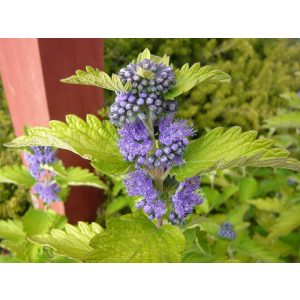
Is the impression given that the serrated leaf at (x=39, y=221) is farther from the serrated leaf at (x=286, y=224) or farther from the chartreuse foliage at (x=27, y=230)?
the serrated leaf at (x=286, y=224)

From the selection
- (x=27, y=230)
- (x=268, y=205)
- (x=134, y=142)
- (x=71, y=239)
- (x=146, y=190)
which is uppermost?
(x=134, y=142)

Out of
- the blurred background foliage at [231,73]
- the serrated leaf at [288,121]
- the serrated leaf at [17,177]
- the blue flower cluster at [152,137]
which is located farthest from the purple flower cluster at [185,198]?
the blurred background foliage at [231,73]

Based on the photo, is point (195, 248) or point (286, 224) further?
point (286, 224)

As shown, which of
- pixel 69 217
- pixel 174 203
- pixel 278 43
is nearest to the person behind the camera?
pixel 174 203

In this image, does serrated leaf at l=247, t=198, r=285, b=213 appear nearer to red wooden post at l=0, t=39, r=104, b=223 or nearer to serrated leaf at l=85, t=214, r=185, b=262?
red wooden post at l=0, t=39, r=104, b=223

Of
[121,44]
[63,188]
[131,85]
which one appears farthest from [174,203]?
[121,44]

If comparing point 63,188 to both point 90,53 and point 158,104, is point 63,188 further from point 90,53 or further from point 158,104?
point 158,104

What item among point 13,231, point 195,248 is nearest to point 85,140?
point 195,248

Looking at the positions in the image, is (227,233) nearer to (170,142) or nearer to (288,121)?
(288,121)
